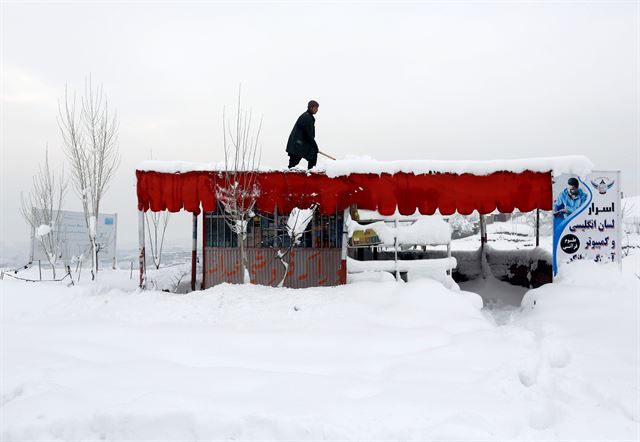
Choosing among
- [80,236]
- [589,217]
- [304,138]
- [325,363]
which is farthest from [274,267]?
[80,236]

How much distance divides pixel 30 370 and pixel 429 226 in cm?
704

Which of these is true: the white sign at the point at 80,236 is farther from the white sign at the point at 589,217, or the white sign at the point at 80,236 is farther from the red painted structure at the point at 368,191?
the white sign at the point at 589,217

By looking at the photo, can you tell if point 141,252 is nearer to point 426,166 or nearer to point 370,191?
point 370,191

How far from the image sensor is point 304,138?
9.48 metres

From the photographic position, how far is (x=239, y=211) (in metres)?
8.80

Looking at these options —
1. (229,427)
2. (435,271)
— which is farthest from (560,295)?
(229,427)

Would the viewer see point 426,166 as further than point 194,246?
No

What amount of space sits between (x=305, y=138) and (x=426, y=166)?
2.74m

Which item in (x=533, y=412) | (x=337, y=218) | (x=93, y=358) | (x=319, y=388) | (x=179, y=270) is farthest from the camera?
(x=179, y=270)

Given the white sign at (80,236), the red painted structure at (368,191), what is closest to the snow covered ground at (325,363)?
the red painted structure at (368,191)

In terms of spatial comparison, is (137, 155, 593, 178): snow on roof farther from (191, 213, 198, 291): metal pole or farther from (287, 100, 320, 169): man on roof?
(191, 213, 198, 291): metal pole

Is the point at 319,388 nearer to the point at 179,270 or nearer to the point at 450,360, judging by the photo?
the point at 450,360

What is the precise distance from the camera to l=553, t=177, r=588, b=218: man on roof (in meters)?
8.39

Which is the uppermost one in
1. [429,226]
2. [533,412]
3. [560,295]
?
[429,226]
